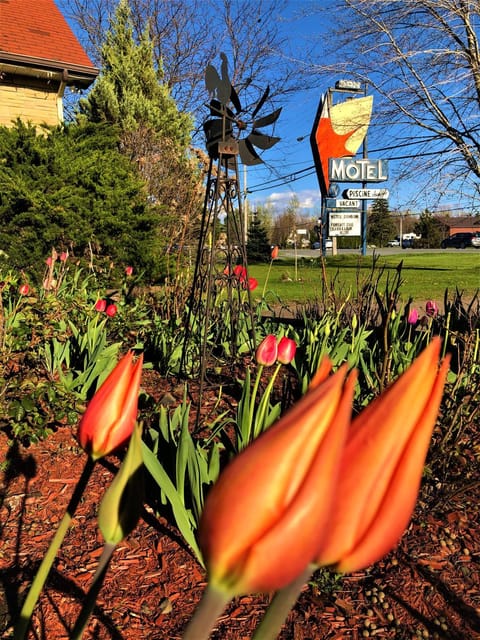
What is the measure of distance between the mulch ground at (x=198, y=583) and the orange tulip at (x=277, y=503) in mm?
1171

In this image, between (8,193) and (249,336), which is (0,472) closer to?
(249,336)

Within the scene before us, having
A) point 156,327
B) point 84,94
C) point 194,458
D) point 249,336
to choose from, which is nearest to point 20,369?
point 156,327

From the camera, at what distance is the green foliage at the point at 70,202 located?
691cm

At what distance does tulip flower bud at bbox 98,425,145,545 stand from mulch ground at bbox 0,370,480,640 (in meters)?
1.00

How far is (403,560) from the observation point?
185 cm

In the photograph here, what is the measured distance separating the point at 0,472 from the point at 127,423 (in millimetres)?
2200

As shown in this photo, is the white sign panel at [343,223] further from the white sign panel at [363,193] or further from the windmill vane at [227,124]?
the windmill vane at [227,124]

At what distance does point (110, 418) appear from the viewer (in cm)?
55

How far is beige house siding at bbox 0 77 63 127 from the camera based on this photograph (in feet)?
34.9

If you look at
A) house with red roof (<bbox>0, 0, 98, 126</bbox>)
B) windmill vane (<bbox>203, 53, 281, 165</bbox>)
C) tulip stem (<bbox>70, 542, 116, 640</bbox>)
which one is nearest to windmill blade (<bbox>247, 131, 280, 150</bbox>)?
windmill vane (<bbox>203, 53, 281, 165</bbox>)

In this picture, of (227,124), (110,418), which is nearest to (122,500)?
(110,418)

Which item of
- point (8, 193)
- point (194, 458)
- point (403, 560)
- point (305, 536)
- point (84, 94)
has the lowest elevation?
point (403, 560)

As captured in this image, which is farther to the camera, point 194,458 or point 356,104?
point 356,104

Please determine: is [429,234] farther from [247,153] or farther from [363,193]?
[247,153]
